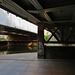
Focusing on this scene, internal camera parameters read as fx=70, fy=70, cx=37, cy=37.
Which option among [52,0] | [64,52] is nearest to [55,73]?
[64,52]

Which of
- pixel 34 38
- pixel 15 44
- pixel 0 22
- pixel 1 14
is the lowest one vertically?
pixel 15 44

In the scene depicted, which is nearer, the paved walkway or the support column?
the paved walkway

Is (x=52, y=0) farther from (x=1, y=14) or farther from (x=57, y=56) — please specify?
(x=1, y=14)

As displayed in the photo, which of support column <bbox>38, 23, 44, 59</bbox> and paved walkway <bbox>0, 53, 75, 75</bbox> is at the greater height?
support column <bbox>38, 23, 44, 59</bbox>

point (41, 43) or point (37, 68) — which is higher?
point (41, 43)

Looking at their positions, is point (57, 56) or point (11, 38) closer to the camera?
point (57, 56)

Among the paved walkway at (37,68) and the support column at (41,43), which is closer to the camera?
the paved walkway at (37,68)

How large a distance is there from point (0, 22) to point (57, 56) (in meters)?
6.52

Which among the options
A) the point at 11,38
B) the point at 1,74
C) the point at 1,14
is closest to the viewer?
the point at 1,74

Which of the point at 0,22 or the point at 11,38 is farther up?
the point at 0,22

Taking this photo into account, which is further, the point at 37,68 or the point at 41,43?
the point at 41,43

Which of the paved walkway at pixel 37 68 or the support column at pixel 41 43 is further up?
the support column at pixel 41 43

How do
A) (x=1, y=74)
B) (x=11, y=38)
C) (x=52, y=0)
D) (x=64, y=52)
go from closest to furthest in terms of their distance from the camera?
(x=52, y=0) < (x=1, y=74) < (x=64, y=52) < (x=11, y=38)

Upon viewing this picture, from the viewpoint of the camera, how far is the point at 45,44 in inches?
241
